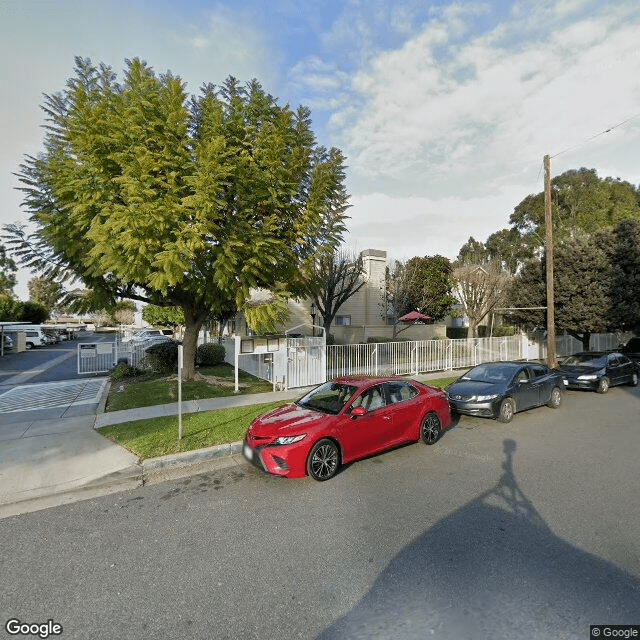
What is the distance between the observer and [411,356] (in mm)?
16031

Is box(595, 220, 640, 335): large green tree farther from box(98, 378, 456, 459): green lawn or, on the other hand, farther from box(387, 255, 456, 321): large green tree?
box(98, 378, 456, 459): green lawn

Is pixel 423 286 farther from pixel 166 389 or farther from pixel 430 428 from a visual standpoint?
pixel 430 428

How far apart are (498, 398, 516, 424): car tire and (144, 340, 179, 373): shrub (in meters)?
12.4

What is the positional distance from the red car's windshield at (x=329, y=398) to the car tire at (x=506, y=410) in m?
4.45

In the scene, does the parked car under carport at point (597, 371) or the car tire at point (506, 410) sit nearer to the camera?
the car tire at point (506, 410)

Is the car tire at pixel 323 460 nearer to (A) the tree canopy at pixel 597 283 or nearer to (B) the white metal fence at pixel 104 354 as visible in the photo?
(B) the white metal fence at pixel 104 354

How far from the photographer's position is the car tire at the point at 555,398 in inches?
402

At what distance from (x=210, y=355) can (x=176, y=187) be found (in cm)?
1122

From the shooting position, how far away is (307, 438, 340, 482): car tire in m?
5.27

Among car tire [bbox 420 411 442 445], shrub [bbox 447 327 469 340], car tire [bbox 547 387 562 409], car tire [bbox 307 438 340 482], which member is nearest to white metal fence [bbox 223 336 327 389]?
car tire [bbox 420 411 442 445]

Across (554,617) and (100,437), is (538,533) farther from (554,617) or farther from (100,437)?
(100,437)

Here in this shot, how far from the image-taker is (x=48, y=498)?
4.96 metres

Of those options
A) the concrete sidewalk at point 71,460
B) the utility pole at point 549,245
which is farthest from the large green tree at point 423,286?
the concrete sidewalk at point 71,460

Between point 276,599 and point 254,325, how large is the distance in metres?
7.83
